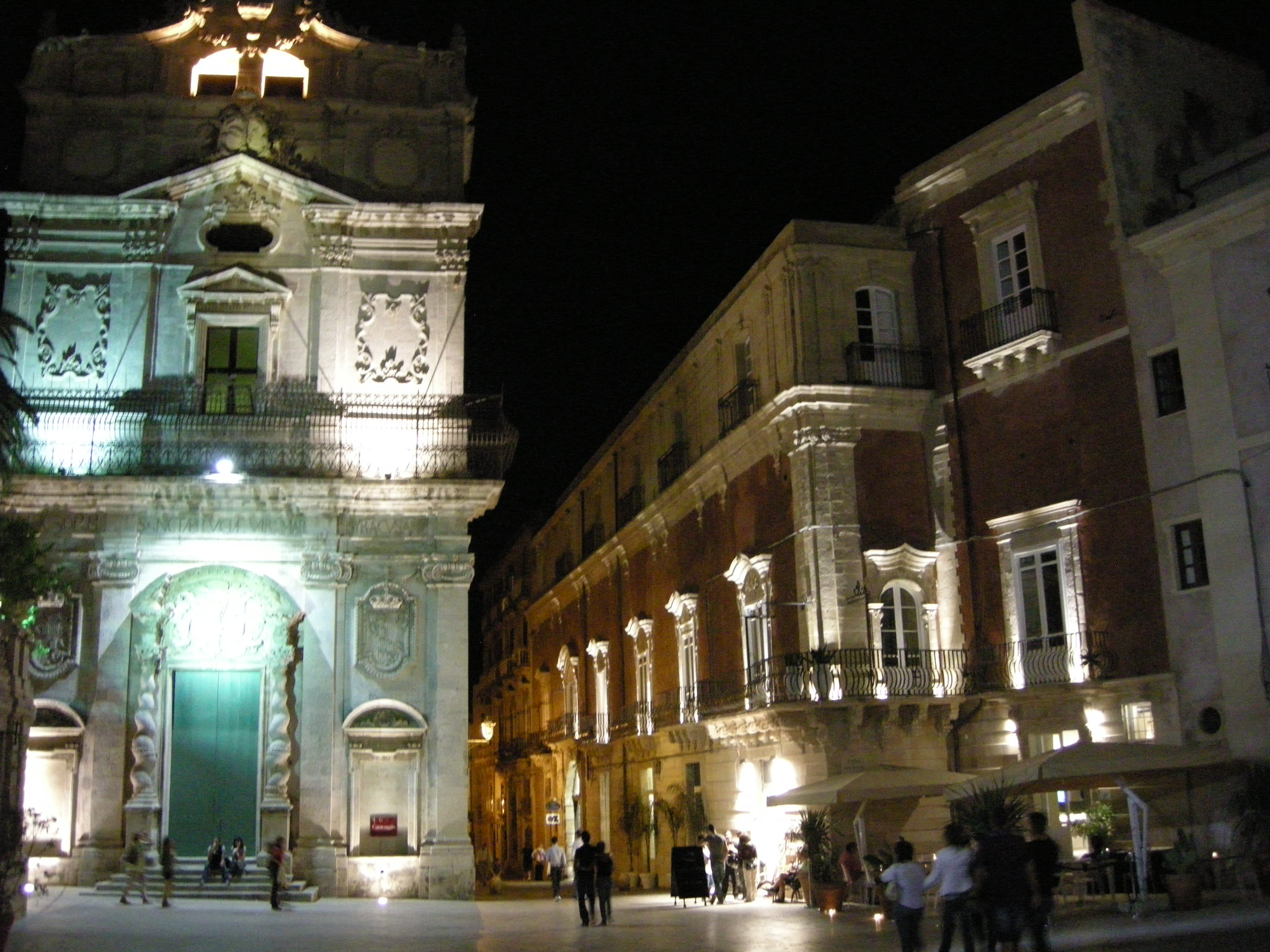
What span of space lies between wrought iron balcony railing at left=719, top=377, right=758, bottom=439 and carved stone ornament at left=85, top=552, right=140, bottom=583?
12.8 meters

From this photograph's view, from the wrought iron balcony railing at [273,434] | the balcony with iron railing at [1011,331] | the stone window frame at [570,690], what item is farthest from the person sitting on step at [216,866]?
the stone window frame at [570,690]

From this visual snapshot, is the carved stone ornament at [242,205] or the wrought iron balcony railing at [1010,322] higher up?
the carved stone ornament at [242,205]

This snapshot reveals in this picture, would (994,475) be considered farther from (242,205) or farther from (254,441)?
(242,205)

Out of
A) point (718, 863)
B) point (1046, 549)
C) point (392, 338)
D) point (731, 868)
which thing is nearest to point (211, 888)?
point (718, 863)

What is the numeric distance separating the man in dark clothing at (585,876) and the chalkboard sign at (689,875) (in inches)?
134

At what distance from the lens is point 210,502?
87.8 feet

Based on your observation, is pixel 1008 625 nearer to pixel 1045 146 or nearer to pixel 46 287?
pixel 1045 146

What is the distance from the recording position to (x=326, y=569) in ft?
88.1

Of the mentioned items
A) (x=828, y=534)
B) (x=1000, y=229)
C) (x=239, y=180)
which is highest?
(x=239, y=180)

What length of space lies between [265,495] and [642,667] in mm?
14815

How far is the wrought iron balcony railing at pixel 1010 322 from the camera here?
25.2 meters

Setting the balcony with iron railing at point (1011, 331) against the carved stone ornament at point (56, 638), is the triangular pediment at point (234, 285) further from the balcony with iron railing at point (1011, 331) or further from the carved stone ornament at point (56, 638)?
the balcony with iron railing at point (1011, 331)

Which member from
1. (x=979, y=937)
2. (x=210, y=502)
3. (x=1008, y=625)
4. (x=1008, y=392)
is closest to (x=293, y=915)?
(x=210, y=502)

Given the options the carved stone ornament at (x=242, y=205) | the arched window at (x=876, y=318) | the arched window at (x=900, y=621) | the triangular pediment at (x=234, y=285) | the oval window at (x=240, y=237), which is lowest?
the arched window at (x=900, y=621)
